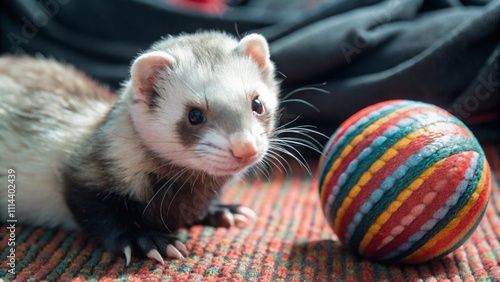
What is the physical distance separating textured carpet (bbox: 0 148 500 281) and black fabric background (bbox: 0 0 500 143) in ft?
1.62

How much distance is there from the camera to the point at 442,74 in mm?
1688

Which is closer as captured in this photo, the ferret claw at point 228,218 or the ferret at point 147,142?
the ferret at point 147,142

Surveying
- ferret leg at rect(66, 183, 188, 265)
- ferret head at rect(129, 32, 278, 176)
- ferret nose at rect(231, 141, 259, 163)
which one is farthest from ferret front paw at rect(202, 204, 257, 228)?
ferret nose at rect(231, 141, 259, 163)

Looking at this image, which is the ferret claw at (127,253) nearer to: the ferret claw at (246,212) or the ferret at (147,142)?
the ferret at (147,142)

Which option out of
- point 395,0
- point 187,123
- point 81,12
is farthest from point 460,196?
point 81,12

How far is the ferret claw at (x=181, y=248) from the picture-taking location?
113cm

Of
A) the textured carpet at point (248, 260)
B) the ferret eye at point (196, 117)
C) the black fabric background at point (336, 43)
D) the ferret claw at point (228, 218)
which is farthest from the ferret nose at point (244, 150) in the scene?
the black fabric background at point (336, 43)

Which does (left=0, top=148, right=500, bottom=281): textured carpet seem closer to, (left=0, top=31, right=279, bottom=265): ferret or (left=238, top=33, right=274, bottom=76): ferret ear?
(left=0, top=31, right=279, bottom=265): ferret

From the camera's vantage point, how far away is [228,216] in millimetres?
1390

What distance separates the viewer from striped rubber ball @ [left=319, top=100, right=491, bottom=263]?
3.34 feet

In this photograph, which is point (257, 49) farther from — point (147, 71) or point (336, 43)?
point (336, 43)

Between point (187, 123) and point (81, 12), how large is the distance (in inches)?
40.9

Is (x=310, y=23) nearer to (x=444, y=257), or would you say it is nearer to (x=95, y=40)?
(x=95, y=40)

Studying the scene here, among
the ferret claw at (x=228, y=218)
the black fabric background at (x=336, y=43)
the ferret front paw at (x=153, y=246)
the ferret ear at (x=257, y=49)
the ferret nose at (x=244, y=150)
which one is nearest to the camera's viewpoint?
the ferret nose at (x=244, y=150)
